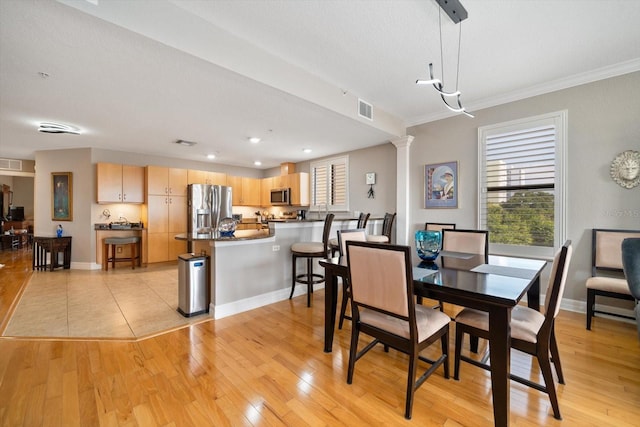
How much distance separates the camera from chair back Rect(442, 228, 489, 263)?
2711 mm

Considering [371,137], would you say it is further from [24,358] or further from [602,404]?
[24,358]

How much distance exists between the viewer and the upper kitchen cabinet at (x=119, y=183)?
5480 millimetres

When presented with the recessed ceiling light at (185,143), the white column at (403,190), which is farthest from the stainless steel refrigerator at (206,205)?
the white column at (403,190)

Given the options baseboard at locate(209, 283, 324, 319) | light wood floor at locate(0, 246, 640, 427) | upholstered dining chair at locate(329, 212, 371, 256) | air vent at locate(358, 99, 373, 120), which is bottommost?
light wood floor at locate(0, 246, 640, 427)

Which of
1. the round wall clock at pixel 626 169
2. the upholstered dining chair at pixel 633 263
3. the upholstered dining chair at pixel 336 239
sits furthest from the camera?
the upholstered dining chair at pixel 336 239

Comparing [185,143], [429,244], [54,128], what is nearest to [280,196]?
[185,143]

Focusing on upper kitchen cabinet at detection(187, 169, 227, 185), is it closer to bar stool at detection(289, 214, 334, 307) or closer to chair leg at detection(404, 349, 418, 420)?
bar stool at detection(289, 214, 334, 307)

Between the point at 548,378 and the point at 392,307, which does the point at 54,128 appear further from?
the point at 548,378

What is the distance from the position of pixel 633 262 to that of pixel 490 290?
1.00m

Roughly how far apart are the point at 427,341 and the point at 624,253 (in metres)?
1.36

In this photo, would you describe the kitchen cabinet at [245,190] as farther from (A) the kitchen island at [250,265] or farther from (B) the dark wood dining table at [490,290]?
(B) the dark wood dining table at [490,290]

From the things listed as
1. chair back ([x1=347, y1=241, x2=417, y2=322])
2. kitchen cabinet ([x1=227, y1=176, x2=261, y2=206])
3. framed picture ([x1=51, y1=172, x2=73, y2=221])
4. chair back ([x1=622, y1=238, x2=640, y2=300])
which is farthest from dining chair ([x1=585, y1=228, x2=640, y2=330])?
framed picture ([x1=51, y1=172, x2=73, y2=221])

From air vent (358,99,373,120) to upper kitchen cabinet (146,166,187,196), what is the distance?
463 centimetres

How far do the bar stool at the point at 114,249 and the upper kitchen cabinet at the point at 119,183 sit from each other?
838 mm
